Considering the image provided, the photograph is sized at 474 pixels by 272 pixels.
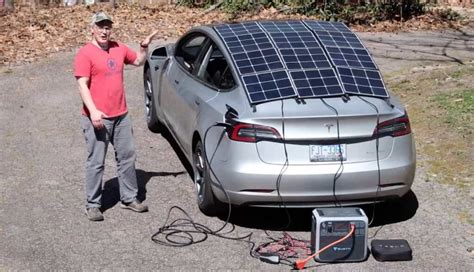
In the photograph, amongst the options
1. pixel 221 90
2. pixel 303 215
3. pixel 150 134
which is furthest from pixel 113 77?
pixel 150 134

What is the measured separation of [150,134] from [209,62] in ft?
7.99

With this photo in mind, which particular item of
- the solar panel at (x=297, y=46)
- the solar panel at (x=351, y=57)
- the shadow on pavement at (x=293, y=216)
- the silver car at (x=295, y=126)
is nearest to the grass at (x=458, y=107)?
the shadow on pavement at (x=293, y=216)

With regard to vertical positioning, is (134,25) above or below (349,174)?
below

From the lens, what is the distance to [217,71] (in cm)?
740

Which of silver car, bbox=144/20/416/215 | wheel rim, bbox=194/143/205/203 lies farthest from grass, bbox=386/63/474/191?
wheel rim, bbox=194/143/205/203

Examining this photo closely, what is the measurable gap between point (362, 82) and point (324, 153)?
963 millimetres

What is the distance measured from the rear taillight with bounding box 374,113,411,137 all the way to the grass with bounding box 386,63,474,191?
5.23 feet

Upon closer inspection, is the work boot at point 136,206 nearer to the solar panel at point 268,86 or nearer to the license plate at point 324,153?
the solar panel at point 268,86

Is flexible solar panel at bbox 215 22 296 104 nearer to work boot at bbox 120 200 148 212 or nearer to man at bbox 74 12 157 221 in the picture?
man at bbox 74 12 157 221

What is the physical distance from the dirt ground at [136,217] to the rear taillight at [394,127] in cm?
91

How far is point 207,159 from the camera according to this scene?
22.2 feet

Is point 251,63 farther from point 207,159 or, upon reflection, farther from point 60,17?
point 60,17

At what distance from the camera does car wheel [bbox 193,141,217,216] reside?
6.83 meters

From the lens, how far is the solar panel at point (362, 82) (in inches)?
266
